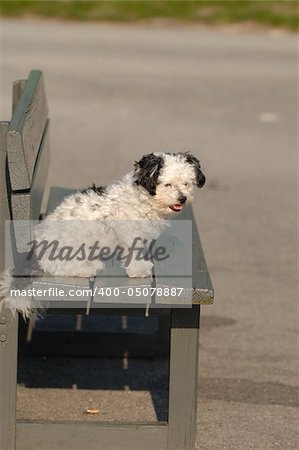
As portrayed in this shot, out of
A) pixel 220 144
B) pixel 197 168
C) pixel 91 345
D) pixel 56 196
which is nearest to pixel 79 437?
pixel 197 168

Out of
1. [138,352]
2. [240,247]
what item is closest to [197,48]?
[240,247]

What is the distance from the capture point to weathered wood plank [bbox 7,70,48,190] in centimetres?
466

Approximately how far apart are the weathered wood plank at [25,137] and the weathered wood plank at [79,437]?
1.10 metres

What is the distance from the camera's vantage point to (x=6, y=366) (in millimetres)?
4852

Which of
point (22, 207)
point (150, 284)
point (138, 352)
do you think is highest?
point (22, 207)

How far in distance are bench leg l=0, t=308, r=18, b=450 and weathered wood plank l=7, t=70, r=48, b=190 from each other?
610 mm

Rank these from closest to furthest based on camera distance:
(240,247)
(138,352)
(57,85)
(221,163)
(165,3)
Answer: (138,352) → (240,247) → (221,163) → (57,85) → (165,3)

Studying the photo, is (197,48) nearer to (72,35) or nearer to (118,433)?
(72,35)

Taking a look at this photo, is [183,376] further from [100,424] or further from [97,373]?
[97,373]

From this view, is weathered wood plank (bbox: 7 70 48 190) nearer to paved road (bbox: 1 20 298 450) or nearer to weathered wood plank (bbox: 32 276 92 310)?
weathered wood plank (bbox: 32 276 92 310)

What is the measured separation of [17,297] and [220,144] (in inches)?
297

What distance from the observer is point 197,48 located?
1680 centimetres

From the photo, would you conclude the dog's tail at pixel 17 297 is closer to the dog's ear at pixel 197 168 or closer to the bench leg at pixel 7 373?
the bench leg at pixel 7 373

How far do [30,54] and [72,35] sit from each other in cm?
188
